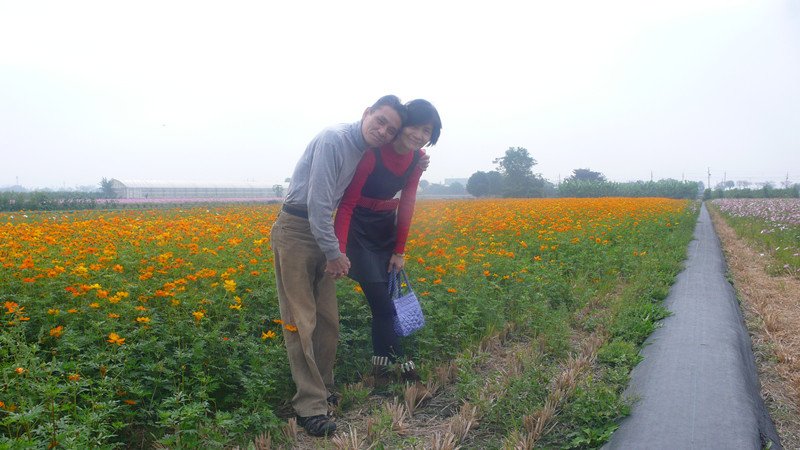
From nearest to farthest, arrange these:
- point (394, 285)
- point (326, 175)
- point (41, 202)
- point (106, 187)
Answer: point (326, 175) → point (394, 285) → point (41, 202) → point (106, 187)

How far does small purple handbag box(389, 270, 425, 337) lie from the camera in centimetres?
298

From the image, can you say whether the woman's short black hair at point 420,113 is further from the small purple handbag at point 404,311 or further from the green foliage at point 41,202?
the green foliage at point 41,202

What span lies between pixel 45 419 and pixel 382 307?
1.59 metres

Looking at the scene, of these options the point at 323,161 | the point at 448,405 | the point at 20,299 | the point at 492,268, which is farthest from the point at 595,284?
the point at 20,299

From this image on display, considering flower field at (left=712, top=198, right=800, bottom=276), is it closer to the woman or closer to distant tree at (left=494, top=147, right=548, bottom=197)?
the woman

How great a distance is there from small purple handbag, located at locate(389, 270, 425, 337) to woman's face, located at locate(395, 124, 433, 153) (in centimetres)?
76

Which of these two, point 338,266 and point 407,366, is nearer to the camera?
point 338,266

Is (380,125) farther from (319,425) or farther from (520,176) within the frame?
(520,176)

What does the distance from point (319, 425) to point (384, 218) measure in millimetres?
1111

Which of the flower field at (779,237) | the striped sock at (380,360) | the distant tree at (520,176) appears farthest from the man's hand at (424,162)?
the distant tree at (520,176)

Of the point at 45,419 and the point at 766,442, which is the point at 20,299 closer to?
the point at 45,419

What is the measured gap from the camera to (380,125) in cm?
248

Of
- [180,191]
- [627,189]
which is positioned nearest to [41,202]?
[180,191]

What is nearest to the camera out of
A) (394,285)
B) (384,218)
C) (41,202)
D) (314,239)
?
(314,239)
